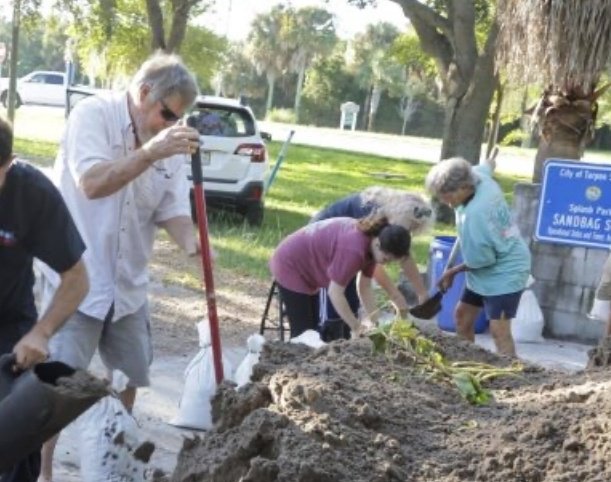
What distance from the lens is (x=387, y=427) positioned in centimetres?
324

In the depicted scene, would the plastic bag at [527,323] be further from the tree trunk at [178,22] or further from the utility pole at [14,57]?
the utility pole at [14,57]

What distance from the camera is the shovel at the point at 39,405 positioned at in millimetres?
3227

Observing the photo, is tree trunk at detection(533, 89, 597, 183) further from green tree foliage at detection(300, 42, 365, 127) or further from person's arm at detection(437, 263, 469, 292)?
green tree foliage at detection(300, 42, 365, 127)

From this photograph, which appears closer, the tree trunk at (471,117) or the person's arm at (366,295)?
the person's arm at (366,295)

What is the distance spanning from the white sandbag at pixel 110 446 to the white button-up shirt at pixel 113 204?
40 cm

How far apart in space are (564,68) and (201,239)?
7515 millimetres

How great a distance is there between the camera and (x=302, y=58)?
79688mm

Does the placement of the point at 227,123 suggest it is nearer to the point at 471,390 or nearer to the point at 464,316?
the point at 464,316

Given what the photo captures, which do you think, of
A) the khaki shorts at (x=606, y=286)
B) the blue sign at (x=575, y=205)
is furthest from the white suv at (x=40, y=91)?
the khaki shorts at (x=606, y=286)

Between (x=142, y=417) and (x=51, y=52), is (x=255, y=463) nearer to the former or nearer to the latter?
(x=142, y=417)

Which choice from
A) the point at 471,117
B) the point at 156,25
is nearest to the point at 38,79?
the point at 156,25

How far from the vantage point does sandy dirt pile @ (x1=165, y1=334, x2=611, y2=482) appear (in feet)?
9.48

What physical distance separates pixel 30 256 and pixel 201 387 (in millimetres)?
2012

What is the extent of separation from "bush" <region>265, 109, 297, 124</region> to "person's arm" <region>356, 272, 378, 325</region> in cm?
6342
